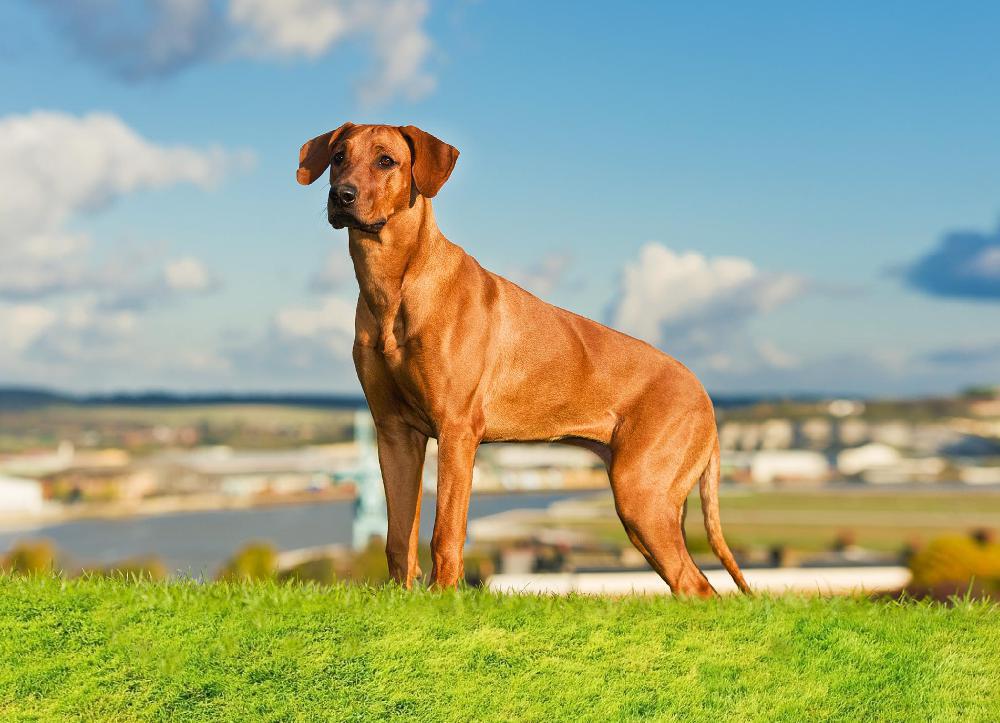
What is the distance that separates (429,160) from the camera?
6035mm

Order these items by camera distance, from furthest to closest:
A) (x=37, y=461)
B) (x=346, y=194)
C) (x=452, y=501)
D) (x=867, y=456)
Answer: (x=867, y=456)
(x=37, y=461)
(x=452, y=501)
(x=346, y=194)

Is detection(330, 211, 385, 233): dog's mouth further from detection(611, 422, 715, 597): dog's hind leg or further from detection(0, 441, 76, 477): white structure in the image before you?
detection(0, 441, 76, 477): white structure

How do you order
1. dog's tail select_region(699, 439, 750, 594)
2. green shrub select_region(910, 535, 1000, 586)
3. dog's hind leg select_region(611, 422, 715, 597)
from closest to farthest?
dog's hind leg select_region(611, 422, 715, 597) < dog's tail select_region(699, 439, 750, 594) < green shrub select_region(910, 535, 1000, 586)

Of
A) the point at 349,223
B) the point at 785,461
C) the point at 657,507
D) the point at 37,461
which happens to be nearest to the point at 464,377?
the point at 349,223

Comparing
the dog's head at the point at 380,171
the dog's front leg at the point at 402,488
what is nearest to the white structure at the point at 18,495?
the dog's front leg at the point at 402,488

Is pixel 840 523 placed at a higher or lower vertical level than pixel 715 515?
lower

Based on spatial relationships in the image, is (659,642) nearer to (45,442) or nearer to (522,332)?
(522,332)

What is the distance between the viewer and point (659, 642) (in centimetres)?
613

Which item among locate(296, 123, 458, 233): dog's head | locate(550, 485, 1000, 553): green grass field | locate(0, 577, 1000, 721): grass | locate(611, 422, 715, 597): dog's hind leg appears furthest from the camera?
locate(550, 485, 1000, 553): green grass field

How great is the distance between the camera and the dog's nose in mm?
5750

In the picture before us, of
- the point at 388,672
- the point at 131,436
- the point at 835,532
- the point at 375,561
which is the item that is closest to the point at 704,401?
the point at 388,672

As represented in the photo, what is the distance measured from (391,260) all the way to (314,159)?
79 centimetres

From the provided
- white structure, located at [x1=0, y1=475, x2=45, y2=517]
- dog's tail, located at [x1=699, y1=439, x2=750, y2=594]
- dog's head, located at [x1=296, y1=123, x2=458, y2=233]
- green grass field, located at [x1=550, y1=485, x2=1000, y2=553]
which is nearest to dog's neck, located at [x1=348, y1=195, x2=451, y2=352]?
dog's head, located at [x1=296, y1=123, x2=458, y2=233]

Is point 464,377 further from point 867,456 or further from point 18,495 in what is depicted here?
point 18,495
